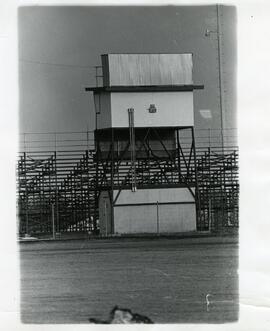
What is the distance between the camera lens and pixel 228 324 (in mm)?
7586

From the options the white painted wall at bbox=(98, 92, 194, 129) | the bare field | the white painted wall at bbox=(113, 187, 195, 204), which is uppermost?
the white painted wall at bbox=(98, 92, 194, 129)

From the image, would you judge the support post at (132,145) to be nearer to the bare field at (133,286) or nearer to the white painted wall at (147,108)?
the white painted wall at (147,108)

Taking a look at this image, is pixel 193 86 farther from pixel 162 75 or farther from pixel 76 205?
pixel 76 205

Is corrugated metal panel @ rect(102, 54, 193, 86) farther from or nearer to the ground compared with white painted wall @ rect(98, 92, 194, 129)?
farther from the ground

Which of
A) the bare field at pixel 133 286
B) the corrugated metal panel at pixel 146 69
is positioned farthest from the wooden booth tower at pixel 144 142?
the bare field at pixel 133 286

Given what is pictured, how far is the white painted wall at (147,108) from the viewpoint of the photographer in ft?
102

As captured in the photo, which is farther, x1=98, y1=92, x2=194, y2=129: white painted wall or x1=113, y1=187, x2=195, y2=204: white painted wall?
x1=113, y1=187, x2=195, y2=204: white painted wall

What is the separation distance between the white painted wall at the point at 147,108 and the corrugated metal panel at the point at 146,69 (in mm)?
443

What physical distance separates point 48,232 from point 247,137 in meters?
24.4

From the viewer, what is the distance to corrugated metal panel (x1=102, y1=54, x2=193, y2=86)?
29.9m

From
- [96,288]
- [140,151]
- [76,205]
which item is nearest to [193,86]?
[140,151]

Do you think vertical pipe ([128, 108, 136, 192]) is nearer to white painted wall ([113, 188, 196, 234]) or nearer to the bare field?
white painted wall ([113, 188, 196, 234])

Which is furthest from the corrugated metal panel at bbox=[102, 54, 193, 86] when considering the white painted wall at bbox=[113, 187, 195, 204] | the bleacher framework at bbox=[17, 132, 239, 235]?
the white painted wall at bbox=[113, 187, 195, 204]

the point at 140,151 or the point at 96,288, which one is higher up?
the point at 140,151
